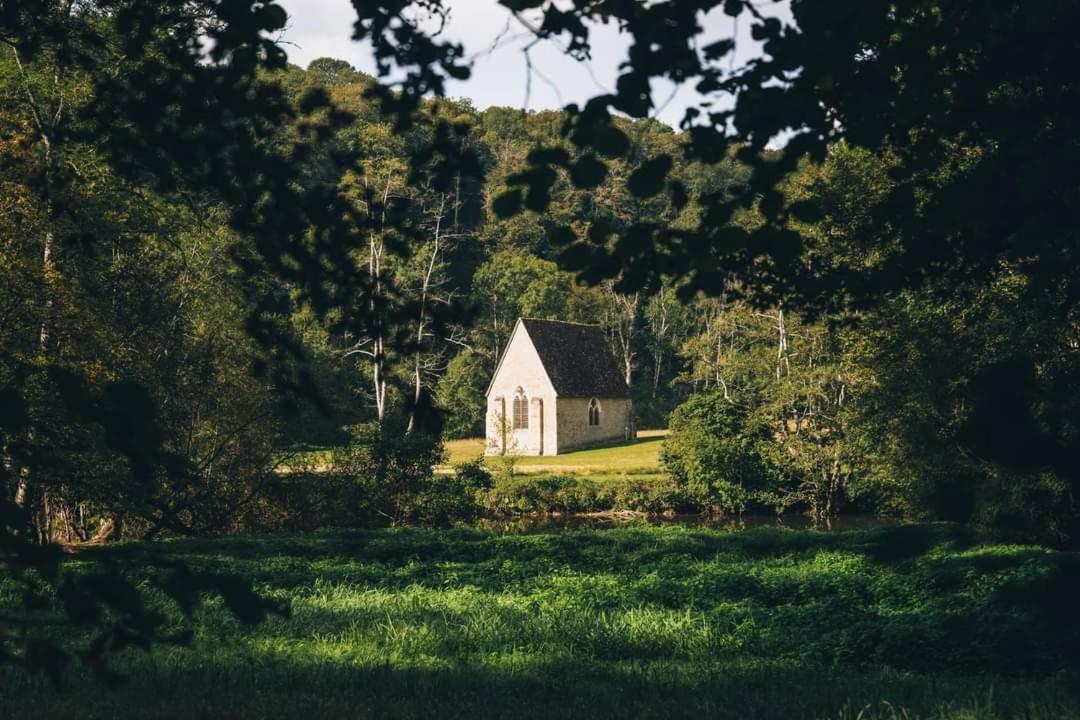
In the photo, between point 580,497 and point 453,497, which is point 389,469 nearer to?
point 453,497

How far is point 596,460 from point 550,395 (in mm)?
8071

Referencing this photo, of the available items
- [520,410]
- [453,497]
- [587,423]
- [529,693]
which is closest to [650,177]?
[529,693]

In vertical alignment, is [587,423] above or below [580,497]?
above

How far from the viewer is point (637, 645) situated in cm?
968

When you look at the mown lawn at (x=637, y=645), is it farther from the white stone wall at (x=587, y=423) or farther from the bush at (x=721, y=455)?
the white stone wall at (x=587, y=423)

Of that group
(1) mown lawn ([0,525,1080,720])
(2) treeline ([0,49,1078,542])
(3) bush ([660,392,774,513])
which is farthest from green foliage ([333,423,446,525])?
(1) mown lawn ([0,525,1080,720])

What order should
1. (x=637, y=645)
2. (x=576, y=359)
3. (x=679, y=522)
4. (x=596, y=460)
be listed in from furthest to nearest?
(x=576, y=359), (x=596, y=460), (x=679, y=522), (x=637, y=645)

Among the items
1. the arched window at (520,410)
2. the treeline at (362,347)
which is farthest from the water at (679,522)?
the arched window at (520,410)

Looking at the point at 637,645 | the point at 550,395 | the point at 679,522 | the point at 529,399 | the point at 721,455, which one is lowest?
the point at 679,522

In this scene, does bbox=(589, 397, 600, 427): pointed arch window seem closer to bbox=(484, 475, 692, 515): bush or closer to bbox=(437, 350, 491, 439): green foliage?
bbox=(437, 350, 491, 439): green foliage

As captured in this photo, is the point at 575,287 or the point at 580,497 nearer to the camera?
the point at 575,287

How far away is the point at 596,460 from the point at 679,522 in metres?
17.3

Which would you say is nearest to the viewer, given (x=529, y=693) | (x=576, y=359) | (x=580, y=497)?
(x=529, y=693)

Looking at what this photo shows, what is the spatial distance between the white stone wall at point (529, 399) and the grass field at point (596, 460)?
4.89 feet
